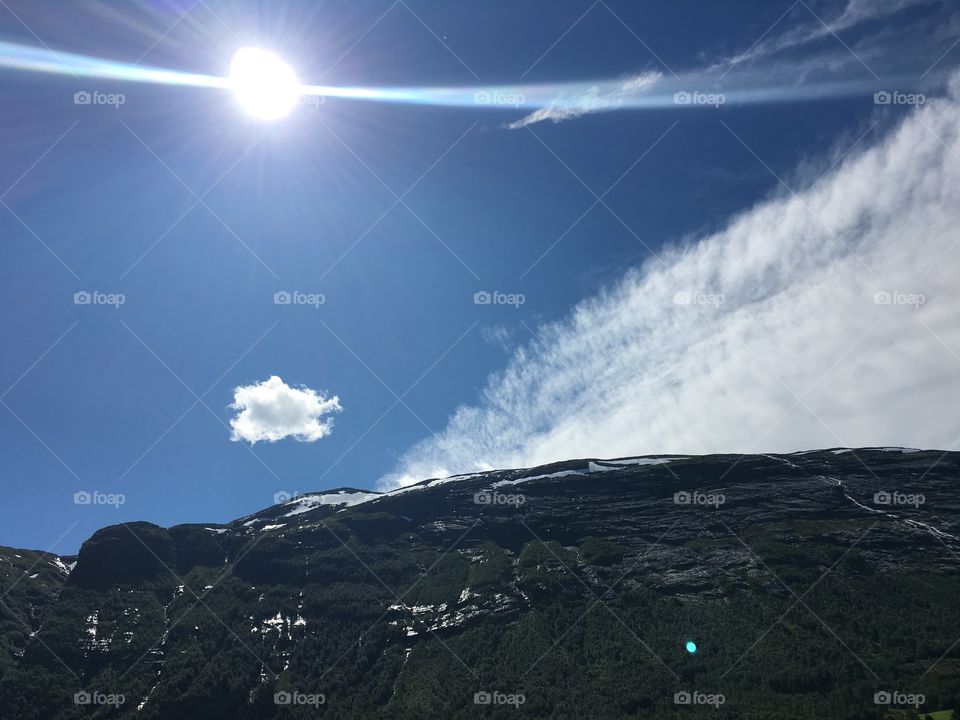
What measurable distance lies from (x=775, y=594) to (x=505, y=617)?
7783 centimetres

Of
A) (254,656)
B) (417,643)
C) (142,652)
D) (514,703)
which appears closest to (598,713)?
(514,703)
